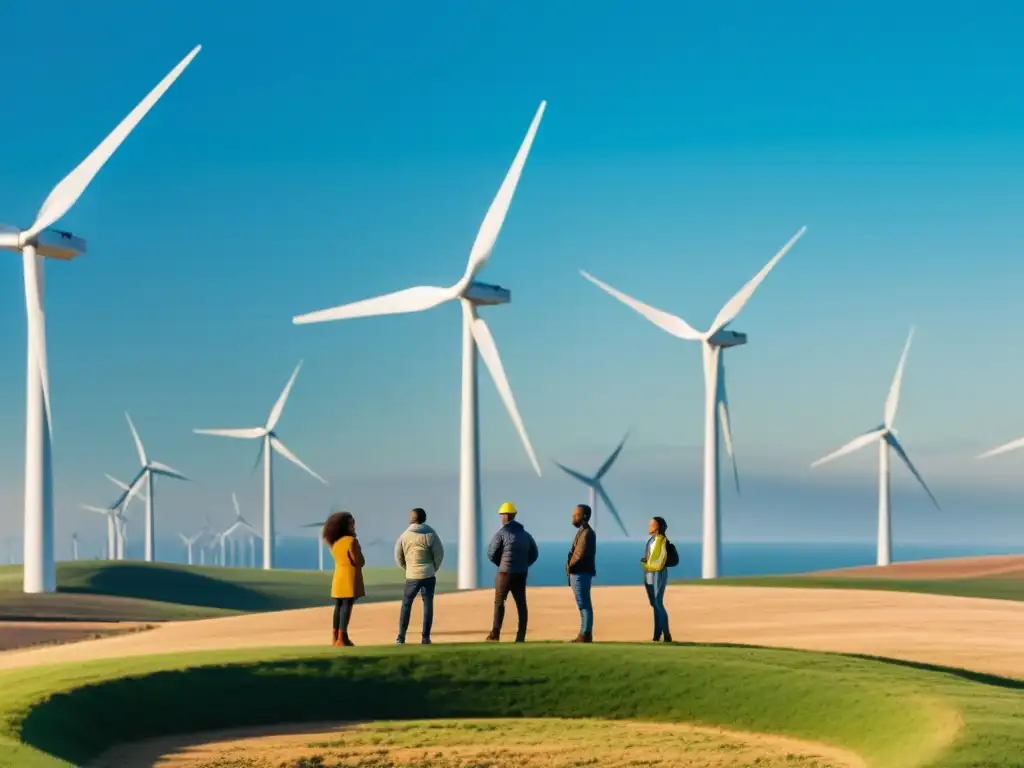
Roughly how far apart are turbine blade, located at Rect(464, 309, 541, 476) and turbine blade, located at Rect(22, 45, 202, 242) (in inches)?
664

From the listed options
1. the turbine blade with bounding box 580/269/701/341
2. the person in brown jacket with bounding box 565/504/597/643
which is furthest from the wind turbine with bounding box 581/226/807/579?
the person in brown jacket with bounding box 565/504/597/643

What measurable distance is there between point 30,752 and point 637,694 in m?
11.1

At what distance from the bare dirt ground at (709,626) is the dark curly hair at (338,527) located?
17.9 ft

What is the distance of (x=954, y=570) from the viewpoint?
3295 inches

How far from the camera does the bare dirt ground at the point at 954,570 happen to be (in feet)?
253

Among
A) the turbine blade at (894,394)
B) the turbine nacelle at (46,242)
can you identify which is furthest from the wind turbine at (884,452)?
the turbine nacelle at (46,242)

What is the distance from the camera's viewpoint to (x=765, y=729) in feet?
79.2

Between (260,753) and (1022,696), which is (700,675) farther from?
(260,753)

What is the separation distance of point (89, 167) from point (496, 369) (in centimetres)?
1952

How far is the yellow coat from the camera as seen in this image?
1078 inches

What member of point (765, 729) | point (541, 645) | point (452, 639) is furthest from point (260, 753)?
point (452, 639)

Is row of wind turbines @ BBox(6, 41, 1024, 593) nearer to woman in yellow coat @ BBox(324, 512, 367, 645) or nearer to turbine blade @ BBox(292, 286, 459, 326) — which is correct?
turbine blade @ BBox(292, 286, 459, 326)

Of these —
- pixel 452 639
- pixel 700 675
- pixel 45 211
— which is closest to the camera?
pixel 700 675

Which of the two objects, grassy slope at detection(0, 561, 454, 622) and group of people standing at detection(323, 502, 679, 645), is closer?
group of people standing at detection(323, 502, 679, 645)
